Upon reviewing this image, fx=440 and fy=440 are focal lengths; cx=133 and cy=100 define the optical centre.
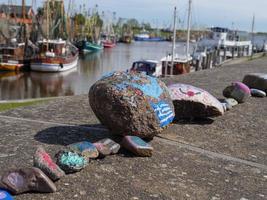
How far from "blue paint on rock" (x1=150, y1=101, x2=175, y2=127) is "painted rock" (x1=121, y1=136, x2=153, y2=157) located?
1.94 feet

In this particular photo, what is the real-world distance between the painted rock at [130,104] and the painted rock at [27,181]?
1.86 m

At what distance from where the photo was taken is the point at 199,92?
8.30 meters

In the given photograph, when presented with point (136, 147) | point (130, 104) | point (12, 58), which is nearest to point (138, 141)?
point (136, 147)

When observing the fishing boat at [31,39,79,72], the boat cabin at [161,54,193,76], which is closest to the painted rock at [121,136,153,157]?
Result: the boat cabin at [161,54,193,76]

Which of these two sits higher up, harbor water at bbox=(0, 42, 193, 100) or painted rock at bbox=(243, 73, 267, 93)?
painted rock at bbox=(243, 73, 267, 93)

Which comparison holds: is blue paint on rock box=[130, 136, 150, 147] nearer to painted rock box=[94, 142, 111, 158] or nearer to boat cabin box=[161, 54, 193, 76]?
painted rock box=[94, 142, 111, 158]

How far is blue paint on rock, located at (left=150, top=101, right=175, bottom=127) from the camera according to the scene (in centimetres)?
661

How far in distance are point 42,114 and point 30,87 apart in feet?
77.7

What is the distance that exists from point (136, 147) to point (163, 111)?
2.83ft

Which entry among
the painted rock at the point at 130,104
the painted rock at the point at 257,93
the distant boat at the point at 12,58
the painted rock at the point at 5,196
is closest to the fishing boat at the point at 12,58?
the distant boat at the point at 12,58

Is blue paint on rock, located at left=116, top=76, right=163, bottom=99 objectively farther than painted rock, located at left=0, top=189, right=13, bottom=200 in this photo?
Yes

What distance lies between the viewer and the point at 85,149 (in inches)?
227

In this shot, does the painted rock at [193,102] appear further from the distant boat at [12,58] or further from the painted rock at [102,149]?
the distant boat at [12,58]

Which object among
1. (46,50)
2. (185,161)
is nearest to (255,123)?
(185,161)
